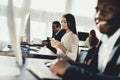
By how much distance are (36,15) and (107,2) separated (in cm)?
565

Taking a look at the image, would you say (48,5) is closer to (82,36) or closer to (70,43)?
(82,36)

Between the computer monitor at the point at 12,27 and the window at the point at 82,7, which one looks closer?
the computer monitor at the point at 12,27

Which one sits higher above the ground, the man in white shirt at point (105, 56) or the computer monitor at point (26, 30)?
the man in white shirt at point (105, 56)

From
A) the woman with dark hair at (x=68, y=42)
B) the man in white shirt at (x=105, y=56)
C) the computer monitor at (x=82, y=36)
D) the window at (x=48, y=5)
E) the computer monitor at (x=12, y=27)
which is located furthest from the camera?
the window at (x=48, y=5)

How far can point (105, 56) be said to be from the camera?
1062 millimetres

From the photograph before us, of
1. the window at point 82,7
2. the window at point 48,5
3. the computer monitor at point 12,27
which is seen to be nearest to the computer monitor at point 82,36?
the window at point 48,5

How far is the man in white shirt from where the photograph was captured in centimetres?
87

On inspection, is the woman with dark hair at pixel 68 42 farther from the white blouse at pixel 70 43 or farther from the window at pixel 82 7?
the window at pixel 82 7

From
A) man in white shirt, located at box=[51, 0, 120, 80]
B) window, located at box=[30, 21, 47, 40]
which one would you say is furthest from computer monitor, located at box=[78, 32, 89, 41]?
man in white shirt, located at box=[51, 0, 120, 80]

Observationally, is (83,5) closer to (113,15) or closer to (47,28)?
(47,28)

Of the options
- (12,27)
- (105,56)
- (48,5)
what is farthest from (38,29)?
(105,56)

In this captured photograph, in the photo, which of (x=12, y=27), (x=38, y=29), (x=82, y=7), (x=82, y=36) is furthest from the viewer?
(x=82, y=7)

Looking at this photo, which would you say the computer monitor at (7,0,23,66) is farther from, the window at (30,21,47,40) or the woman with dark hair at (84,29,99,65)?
the window at (30,21,47,40)

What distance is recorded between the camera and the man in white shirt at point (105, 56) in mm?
865
